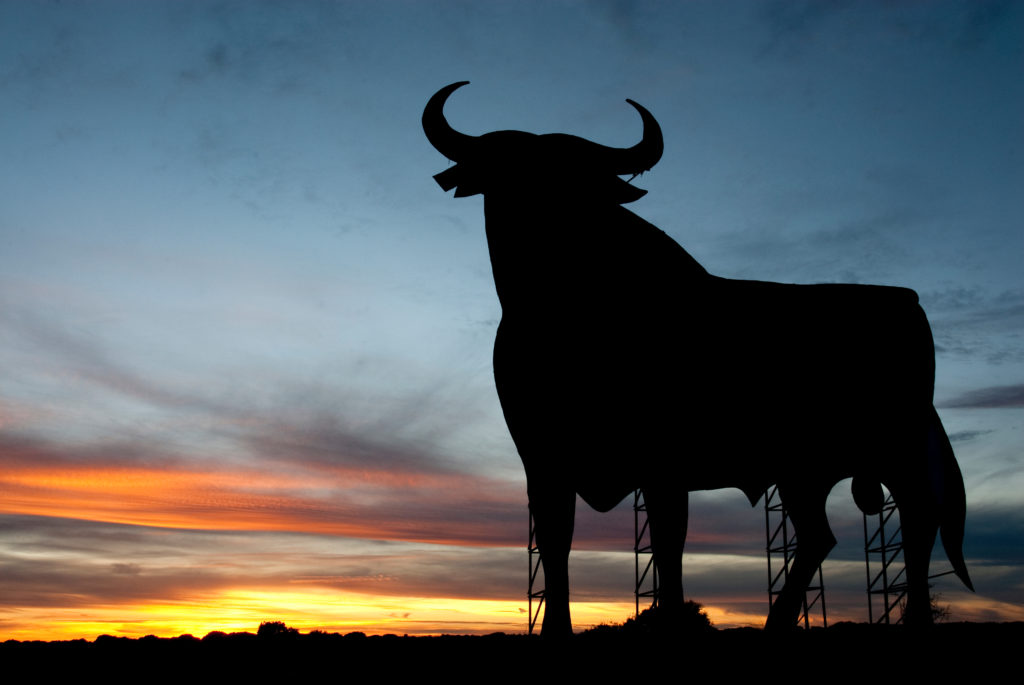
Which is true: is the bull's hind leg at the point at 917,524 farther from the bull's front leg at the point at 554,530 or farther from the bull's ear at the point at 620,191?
the bull's ear at the point at 620,191

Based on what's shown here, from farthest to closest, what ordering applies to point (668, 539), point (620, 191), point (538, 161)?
1. point (620, 191)
2. point (538, 161)
3. point (668, 539)

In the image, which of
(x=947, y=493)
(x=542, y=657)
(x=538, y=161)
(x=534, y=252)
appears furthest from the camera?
(x=947, y=493)

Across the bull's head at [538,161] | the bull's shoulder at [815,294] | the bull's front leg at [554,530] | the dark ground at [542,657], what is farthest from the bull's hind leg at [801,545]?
the bull's head at [538,161]

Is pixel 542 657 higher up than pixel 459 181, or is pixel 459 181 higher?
pixel 459 181

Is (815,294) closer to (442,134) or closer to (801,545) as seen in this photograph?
(801,545)

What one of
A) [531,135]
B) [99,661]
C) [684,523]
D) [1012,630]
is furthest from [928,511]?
[99,661]

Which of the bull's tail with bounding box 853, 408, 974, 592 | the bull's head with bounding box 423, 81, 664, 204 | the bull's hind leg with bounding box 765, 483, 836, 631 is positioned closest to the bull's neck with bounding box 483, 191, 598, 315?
the bull's head with bounding box 423, 81, 664, 204

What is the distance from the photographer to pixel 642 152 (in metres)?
6.14

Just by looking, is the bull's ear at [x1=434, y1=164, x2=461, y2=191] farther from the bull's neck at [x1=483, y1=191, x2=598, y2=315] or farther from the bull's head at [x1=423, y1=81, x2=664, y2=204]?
the bull's neck at [x1=483, y1=191, x2=598, y2=315]

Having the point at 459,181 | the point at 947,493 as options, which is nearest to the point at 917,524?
the point at 947,493

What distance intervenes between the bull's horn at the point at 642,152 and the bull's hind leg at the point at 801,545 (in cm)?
229

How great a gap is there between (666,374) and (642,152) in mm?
1592

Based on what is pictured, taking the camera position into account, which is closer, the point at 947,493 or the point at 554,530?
the point at 554,530

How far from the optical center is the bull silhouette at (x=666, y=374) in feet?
18.0
